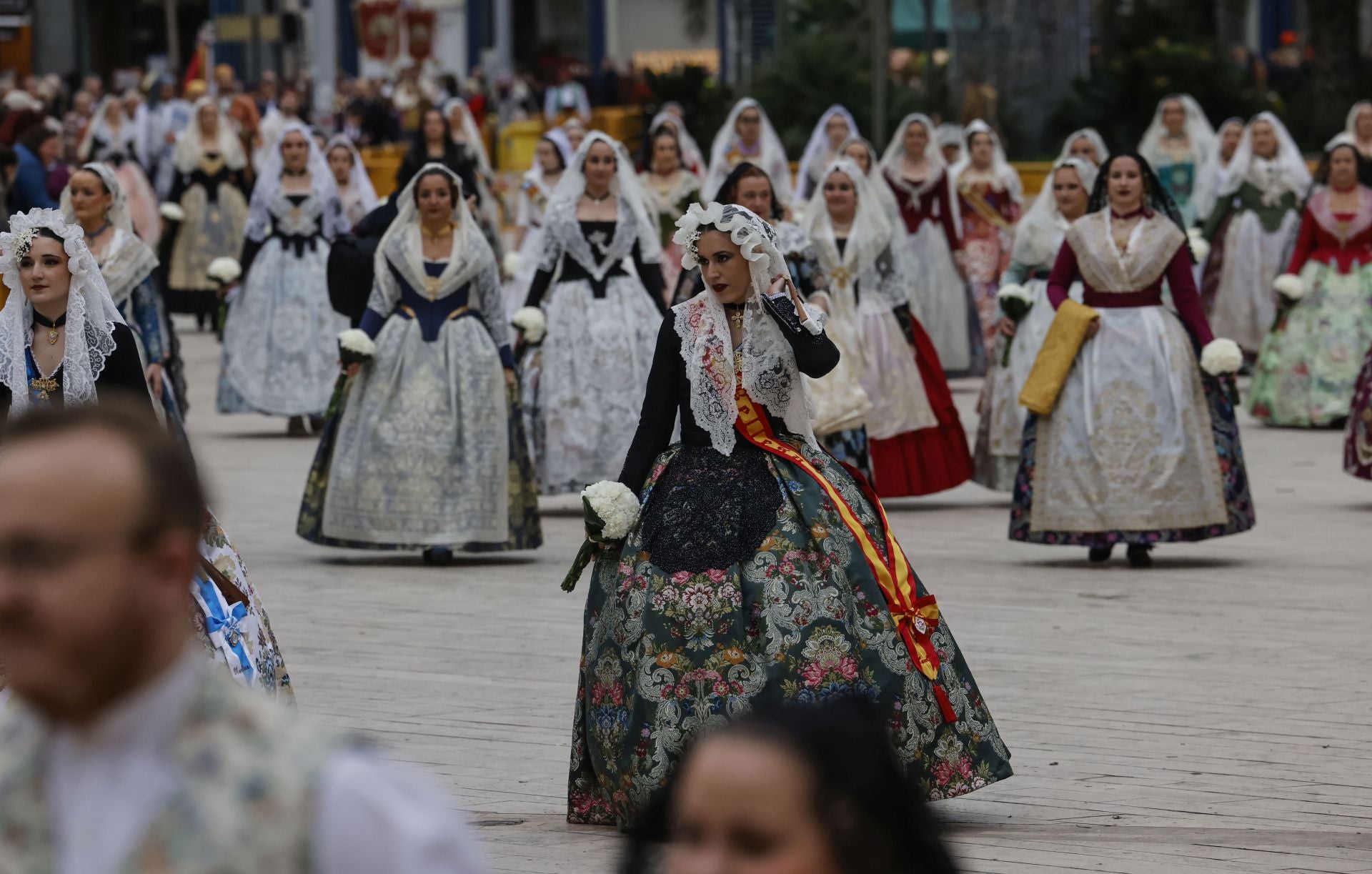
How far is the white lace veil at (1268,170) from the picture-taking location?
19062mm

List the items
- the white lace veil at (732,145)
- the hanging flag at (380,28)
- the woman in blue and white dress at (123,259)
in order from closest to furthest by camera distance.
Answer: the woman in blue and white dress at (123,259) → the white lace veil at (732,145) → the hanging flag at (380,28)

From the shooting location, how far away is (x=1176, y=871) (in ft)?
18.8

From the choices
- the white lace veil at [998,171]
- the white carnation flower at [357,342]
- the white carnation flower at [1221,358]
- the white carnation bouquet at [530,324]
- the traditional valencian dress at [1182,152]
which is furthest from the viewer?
the traditional valencian dress at [1182,152]

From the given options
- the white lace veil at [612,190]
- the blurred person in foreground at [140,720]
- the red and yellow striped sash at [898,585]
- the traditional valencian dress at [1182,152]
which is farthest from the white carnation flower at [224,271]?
the blurred person in foreground at [140,720]

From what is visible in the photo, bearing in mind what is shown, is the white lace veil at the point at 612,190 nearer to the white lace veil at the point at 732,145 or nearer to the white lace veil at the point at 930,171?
the white lace veil at the point at 930,171

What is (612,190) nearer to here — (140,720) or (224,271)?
A: (224,271)

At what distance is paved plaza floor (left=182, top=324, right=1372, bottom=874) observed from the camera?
6145mm

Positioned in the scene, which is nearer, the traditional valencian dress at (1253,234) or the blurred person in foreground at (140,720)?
the blurred person in foreground at (140,720)

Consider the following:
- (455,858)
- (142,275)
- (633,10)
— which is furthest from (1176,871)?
(633,10)

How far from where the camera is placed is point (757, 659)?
19.8ft

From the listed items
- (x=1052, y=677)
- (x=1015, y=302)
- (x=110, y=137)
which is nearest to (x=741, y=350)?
(x=1052, y=677)

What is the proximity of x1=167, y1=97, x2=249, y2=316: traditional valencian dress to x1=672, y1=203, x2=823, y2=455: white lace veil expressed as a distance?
16519 millimetres

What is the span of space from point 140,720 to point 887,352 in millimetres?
10820

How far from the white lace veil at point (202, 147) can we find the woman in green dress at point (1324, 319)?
32.8ft
